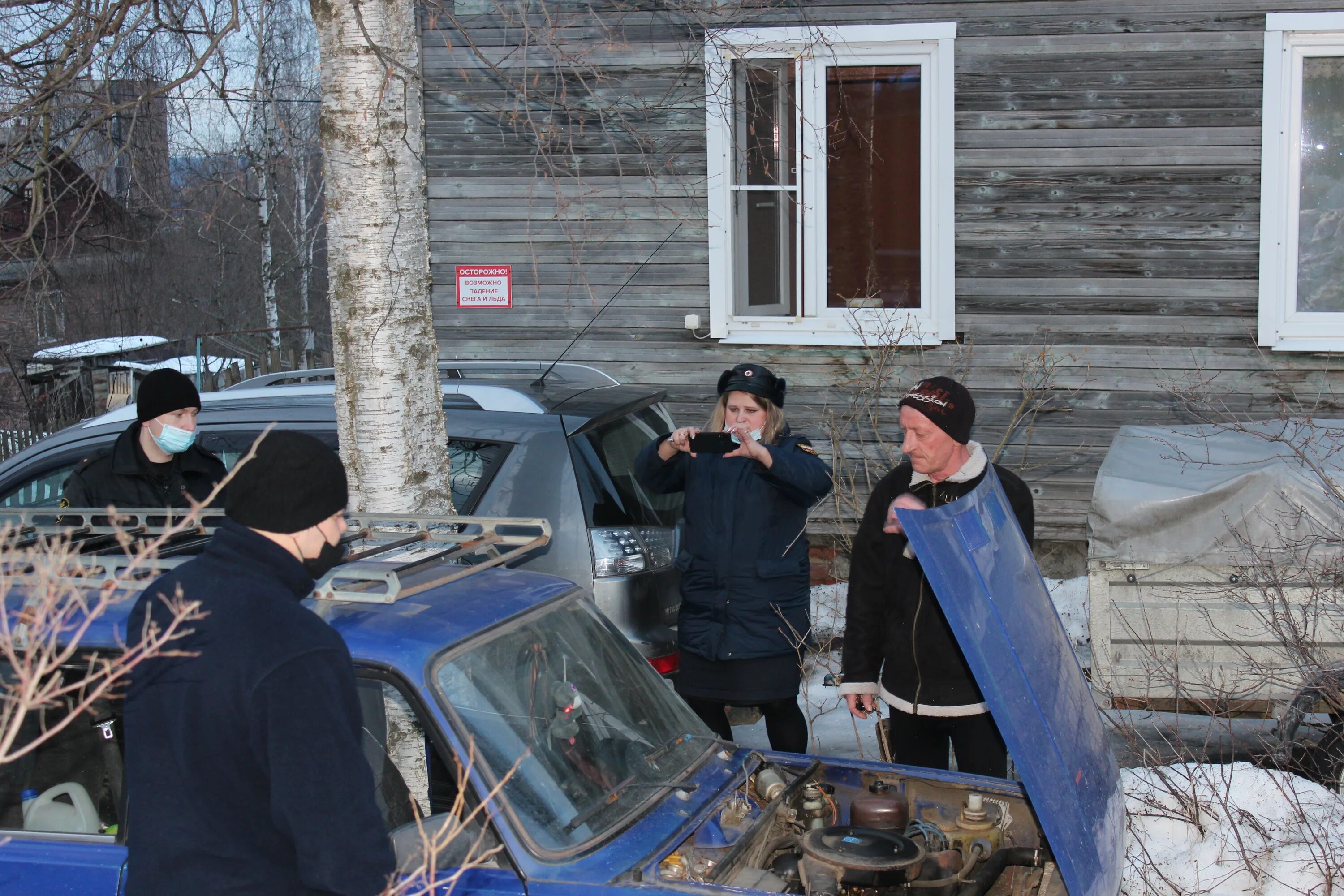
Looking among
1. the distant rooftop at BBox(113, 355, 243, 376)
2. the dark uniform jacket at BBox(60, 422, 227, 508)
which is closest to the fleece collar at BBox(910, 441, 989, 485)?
the dark uniform jacket at BBox(60, 422, 227, 508)

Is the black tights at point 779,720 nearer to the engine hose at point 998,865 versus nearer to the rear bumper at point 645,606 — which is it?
the rear bumper at point 645,606

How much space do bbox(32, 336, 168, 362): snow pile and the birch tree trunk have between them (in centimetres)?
1468

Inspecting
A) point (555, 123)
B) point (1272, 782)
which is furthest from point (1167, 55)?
point (1272, 782)

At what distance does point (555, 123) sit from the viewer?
827cm

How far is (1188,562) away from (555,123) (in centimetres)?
526

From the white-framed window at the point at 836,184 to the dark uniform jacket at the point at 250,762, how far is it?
243 inches

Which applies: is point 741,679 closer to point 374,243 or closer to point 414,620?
point 414,620

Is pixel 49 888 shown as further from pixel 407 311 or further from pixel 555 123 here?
pixel 555 123

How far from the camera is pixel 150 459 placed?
4.61m

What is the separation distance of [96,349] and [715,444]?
662 inches

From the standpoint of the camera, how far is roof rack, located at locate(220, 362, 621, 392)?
586 cm

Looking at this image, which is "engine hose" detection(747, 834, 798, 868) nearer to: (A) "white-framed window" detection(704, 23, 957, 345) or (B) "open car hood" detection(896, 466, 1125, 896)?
(B) "open car hood" detection(896, 466, 1125, 896)

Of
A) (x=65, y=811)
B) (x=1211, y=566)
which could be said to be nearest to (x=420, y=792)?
(x=65, y=811)

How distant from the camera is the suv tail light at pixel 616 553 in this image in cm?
446
